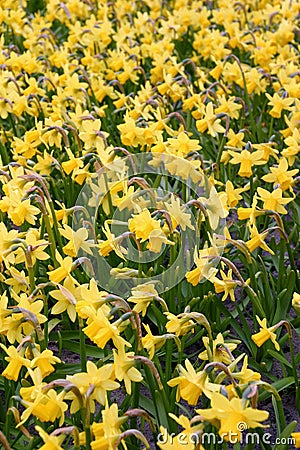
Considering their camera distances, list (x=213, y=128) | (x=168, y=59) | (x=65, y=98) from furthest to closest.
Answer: (x=168, y=59)
(x=65, y=98)
(x=213, y=128)

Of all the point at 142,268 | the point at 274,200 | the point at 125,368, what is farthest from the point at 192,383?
the point at 274,200

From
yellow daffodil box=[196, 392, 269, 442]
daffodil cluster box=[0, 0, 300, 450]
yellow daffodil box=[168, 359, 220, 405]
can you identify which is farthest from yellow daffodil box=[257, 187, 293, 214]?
yellow daffodil box=[196, 392, 269, 442]

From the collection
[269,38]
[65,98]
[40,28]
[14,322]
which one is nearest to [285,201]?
[14,322]

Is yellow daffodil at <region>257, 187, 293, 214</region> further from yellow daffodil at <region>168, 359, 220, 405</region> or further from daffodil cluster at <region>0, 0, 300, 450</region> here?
yellow daffodil at <region>168, 359, 220, 405</region>

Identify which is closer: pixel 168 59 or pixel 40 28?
pixel 168 59

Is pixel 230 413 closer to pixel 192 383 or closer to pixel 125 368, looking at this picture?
pixel 192 383

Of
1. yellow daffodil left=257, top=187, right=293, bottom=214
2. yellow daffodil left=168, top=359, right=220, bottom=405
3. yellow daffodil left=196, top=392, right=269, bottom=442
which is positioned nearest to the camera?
yellow daffodil left=196, top=392, right=269, bottom=442

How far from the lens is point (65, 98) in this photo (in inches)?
153

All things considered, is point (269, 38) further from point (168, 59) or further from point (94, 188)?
point (94, 188)

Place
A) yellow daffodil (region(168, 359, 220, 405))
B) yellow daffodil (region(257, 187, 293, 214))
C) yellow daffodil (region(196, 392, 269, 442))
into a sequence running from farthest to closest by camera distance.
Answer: yellow daffodil (region(257, 187, 293, 214)) < yellow daffodil (region(168, 359, 220, 405)) < yellow daffodil (region(196, 392, 269, 442))

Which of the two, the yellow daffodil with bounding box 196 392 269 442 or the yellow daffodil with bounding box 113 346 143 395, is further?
the yellow daffodil with bounding box 113 346 143 395

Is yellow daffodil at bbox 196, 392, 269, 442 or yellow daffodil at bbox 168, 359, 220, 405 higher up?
yellow daffodil at bbox 196, 392, 269, 442

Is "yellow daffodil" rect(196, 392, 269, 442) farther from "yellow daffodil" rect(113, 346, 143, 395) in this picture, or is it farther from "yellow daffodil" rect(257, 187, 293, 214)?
"yellow daffodil" rect(257, 187, 293, 214)

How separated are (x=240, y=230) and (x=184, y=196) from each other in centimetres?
31
